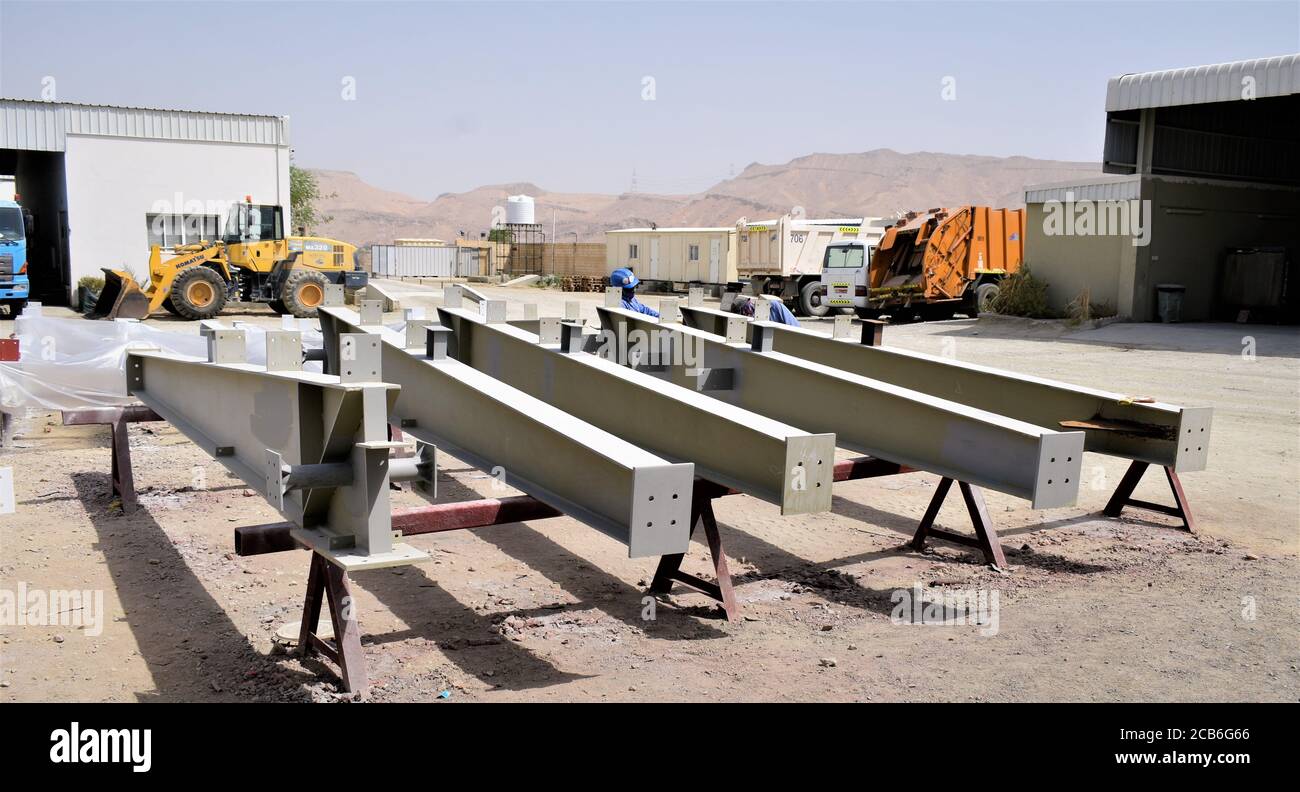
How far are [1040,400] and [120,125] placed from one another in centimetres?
2418

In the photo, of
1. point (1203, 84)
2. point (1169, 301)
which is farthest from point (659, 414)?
point (1169, 301)

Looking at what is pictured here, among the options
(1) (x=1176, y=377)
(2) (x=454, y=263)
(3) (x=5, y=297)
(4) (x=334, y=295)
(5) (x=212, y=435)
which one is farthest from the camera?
(2) (x=454, y=263)

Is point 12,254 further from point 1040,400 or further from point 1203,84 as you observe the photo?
point 1203,84

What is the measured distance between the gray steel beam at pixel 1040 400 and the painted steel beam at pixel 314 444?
2.87 metres

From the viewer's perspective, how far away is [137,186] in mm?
24000

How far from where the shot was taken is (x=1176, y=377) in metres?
13.1

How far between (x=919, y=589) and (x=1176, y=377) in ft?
32.6

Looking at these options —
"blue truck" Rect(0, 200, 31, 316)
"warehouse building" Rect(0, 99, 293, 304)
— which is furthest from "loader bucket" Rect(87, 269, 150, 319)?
"warehouse building" Rect(0, 99, 293, 304)

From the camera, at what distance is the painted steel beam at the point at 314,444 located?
313cm

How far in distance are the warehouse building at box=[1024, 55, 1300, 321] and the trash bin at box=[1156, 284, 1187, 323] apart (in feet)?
0.13

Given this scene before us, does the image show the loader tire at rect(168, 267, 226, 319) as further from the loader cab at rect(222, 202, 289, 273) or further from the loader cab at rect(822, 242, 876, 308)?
the loader cab at rect(822, 242, 876, 308)

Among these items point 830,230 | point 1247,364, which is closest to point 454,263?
point 830,230

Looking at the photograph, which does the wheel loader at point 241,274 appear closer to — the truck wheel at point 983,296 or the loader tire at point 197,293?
the loader tire at point 197,293
